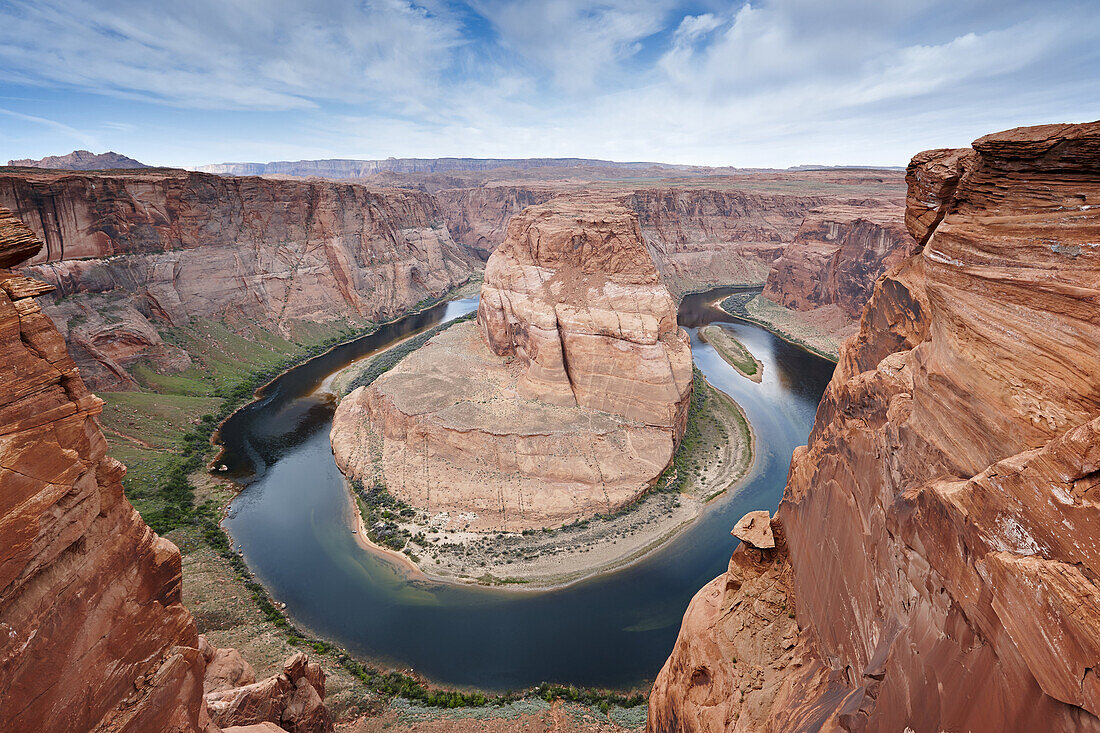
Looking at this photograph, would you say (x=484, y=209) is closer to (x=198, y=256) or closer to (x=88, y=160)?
(x=198, y=256)

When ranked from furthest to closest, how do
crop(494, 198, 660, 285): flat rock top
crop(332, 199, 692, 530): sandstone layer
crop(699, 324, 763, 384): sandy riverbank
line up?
1. crop(699, 324, 763, 384): sandy riverbank
2. crop(494, 198, 660, 285): flat rock top
3. crop(332, 199, 692, 530): sandstone layer

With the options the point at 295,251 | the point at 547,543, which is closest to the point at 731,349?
the point at 547,543

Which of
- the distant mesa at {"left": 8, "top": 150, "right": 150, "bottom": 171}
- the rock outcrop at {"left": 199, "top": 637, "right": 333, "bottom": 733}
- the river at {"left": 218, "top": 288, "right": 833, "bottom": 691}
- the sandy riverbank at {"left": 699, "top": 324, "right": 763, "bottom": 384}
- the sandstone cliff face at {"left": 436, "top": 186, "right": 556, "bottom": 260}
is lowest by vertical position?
the river at {"left": 218, "top": 288, "right": 833, "bottom": 691}

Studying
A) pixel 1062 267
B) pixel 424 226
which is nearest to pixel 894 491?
pixel 1062 267

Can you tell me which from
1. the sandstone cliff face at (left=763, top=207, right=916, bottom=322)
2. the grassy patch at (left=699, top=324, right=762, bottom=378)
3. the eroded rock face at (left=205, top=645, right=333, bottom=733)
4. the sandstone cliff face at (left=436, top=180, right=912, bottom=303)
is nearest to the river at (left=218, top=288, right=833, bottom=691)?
the eroded rock face at (left=205, top=645, right=333, bottom=733)

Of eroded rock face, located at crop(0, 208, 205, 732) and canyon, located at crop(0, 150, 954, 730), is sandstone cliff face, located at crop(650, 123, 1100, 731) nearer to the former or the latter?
canyon, located at crop(0, 150, 954, 730)
